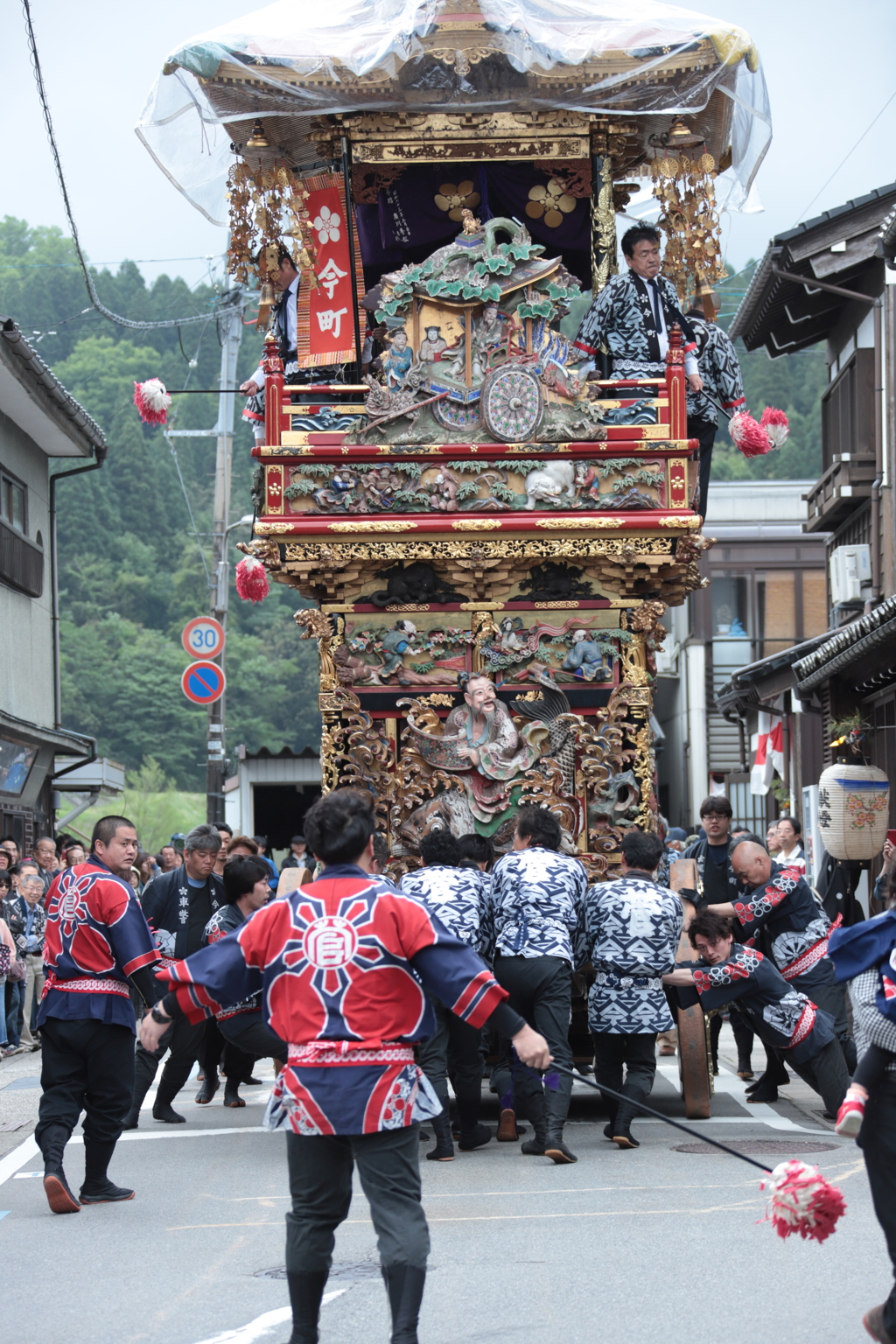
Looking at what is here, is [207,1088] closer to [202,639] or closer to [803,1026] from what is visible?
[803,1026]

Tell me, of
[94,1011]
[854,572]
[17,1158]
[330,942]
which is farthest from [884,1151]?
[854,572]

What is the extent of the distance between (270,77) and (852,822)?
7.63 meters

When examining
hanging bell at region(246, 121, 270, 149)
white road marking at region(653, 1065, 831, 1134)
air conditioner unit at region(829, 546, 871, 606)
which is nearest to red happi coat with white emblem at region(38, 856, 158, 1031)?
white road marking at region(653, 1065, 831, 1134)

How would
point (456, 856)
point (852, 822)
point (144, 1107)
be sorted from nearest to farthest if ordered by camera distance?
point (456, 856) < point (144, 1107) < point (852, 822)

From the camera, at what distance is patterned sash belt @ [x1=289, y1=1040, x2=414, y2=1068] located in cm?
507

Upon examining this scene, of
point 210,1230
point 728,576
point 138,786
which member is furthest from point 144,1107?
point 138,786

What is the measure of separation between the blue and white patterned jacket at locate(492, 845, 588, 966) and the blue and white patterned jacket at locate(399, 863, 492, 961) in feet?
0.37

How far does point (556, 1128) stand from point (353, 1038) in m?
4.05

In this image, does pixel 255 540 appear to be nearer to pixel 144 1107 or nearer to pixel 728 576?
pixel 144 1107

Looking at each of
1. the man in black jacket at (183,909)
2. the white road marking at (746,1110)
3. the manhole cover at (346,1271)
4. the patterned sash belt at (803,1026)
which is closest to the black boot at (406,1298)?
the manhole cover at (346,1271)

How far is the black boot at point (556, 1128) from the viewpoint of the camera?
873cm

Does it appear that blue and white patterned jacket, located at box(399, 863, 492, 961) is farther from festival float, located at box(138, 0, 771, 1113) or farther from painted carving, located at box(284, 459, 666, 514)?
painted carving, located at box(284, 459, 666, 514)

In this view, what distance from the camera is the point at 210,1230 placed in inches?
291

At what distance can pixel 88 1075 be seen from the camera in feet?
26.7
